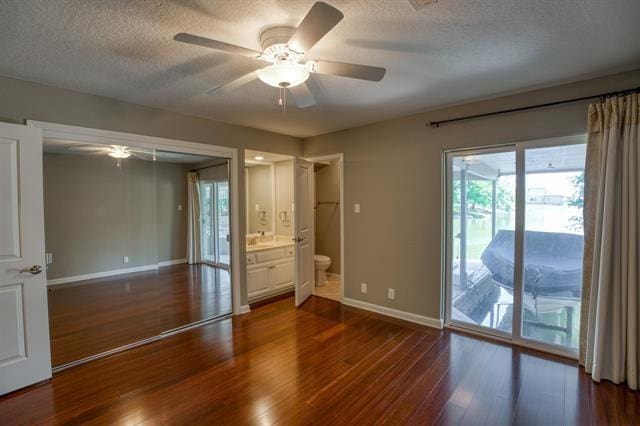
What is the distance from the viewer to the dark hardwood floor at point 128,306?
3141 millimetres

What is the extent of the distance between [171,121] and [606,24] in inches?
150

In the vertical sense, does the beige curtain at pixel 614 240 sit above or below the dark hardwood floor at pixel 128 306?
above

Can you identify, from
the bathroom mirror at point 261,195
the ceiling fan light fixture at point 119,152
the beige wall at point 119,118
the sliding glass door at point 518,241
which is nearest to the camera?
the beige wall at point 119,118

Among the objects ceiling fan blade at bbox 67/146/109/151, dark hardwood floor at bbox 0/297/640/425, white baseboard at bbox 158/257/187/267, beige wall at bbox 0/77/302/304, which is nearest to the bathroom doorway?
beige wall at bbox 0/77/302/304

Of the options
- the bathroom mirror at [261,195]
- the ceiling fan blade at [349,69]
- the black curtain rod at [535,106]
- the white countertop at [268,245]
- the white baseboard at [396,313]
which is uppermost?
the black curtain rod at [535,106]

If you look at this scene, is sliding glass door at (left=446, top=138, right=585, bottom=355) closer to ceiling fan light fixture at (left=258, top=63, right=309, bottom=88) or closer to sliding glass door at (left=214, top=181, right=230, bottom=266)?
ceiling fan light fixture at (left=258, top=63, right=309, bottom=88)

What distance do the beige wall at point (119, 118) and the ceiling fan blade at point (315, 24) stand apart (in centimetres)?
240

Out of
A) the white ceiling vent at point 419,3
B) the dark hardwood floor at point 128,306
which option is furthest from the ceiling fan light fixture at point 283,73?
the dark hardwood floor at point 128,306

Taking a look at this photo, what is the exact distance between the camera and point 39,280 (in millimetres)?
2578

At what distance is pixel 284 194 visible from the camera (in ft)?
18.1

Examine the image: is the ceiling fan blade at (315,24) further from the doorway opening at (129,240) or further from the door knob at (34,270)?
the door knob at (34,270)

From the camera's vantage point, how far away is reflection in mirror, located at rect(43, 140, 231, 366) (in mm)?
3174

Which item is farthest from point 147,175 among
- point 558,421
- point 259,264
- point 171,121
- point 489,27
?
point 558,421

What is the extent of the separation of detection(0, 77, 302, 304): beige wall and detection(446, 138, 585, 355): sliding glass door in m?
2.64
